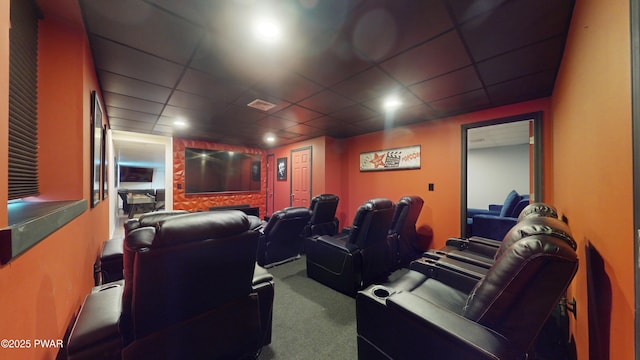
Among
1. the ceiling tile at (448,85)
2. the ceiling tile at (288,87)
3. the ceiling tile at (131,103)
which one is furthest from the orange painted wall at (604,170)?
the ceiling tile at (131,103)

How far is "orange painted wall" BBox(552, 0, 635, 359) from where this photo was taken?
748mm

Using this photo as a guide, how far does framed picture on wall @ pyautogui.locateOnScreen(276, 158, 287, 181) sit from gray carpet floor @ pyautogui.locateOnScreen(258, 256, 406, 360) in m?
3.68

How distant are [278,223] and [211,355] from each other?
1905mm

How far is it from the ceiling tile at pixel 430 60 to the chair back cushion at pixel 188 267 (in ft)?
6.13

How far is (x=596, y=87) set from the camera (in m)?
1.04

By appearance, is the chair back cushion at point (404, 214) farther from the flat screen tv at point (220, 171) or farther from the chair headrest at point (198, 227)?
the flat screen tv at point (220, 171)

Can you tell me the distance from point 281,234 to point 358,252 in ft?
4.02

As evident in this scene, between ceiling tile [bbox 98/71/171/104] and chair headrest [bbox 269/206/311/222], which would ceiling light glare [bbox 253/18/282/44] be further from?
chair headrest [bbox 269/206/311/222]

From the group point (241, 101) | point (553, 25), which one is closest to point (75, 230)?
point (241, 101)

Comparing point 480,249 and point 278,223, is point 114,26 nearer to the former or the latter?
point 278,223

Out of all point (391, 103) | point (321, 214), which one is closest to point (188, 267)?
point (321, 214)

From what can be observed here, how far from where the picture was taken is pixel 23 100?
3.75 ft

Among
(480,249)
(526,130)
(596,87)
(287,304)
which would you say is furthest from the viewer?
(526,130)

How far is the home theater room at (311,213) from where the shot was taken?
0.85m
